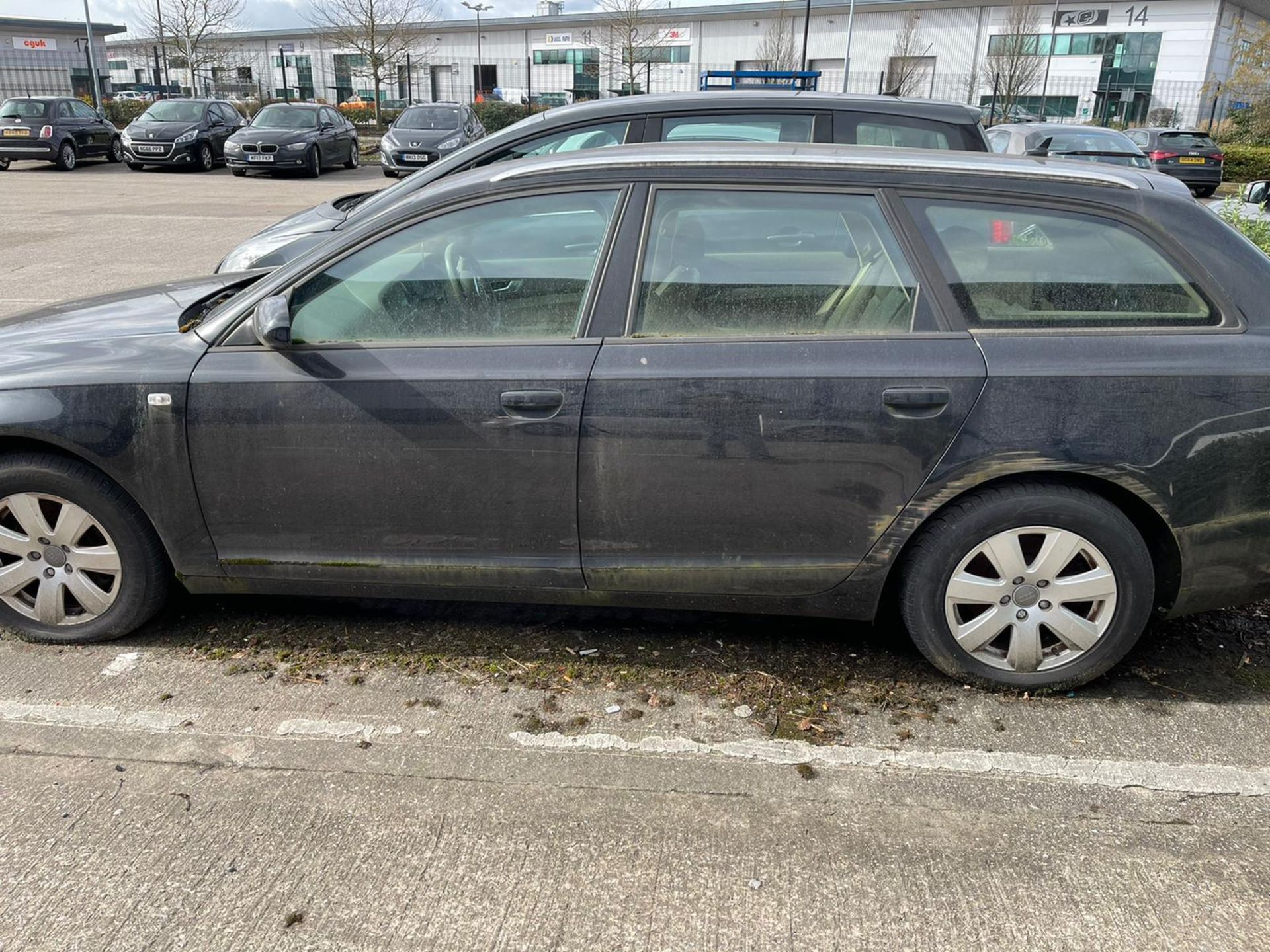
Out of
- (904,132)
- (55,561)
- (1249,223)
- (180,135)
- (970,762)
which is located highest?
(904,132)

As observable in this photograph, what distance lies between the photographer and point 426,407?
3.17m

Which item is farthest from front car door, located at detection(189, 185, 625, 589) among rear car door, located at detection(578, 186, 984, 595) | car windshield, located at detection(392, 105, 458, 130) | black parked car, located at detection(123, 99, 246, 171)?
black parked car, located at detection(123, 99, 246, 171)

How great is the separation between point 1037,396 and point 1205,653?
134cm

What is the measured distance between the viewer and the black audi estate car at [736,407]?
307cm

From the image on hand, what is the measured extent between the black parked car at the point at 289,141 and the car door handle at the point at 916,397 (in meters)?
22.1

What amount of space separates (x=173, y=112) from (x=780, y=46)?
1451 inches

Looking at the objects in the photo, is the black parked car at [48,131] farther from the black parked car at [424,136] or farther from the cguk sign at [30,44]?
the cguk sign at [30,44]

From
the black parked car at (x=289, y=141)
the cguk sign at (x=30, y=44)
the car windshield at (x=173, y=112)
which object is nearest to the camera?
the black parked car at (x=289, y=141)

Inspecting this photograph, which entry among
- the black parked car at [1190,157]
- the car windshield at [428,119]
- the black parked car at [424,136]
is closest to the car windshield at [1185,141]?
the black parked car at [1190,157]

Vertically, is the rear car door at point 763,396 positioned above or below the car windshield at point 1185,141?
below

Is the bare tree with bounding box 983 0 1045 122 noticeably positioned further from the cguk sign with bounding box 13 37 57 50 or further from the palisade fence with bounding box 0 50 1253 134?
the cguk sign with bounding box 13 37 57 50

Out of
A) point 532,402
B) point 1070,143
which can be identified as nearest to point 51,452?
point 532,402

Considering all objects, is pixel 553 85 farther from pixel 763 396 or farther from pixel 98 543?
pixel 763 396

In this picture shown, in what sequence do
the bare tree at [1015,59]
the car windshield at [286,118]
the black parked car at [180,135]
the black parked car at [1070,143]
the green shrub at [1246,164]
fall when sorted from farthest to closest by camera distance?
the bare tree at [1015,59] → the green shrub at [1246,164] → the black parked car at [180,135] → the car windshield at [286,118] → the black parked car at [1070,143]
